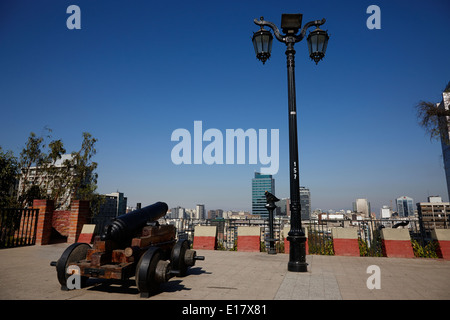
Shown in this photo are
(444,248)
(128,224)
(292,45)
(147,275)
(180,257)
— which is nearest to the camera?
(147,275)

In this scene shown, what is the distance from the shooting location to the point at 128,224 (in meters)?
4.81

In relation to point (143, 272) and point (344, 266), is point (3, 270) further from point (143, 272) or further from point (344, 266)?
point (344, 266)

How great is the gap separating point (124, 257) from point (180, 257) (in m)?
1.38

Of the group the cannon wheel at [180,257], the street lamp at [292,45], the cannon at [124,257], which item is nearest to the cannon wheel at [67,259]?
the cannon at [124,257]

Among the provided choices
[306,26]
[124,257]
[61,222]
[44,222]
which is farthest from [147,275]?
[61,222]

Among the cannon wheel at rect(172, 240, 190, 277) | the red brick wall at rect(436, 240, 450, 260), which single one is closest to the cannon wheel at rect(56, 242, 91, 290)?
the cannon wheel at rect(172, 240, 190, 277)

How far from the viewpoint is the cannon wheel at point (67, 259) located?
441cm

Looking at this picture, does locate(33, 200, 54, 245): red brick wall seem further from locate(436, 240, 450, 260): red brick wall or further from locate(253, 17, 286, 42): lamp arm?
locate(436, 240, 450, 260): red brick wall

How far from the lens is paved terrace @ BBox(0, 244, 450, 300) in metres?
4.23

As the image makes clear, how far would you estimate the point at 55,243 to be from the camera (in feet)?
35.4

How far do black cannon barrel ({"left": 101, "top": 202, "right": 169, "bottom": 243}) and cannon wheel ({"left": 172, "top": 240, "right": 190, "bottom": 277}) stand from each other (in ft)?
2.59

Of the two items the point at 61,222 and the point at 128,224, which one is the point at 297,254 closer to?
the point at 128,224

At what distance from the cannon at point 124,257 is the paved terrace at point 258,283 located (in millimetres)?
304
